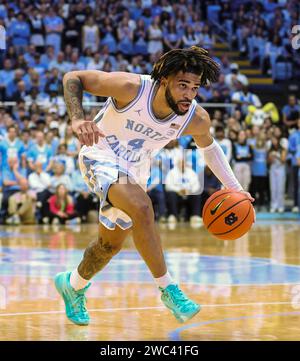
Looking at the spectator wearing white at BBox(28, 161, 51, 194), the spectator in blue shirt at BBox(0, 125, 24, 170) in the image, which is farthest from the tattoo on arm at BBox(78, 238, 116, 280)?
the spectator in blue shirt at BBox(0, 125, 24, 170)

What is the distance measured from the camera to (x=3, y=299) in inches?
328

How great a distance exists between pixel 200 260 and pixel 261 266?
1.02 metres

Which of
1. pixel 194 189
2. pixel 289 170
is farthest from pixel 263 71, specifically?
pixel 194 189

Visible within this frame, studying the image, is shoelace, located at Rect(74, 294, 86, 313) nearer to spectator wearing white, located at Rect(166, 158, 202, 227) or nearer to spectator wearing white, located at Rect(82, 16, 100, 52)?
spectator wearing white, located at Rect(166, 158, 202, 227)

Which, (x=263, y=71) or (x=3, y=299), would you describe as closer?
(x=3, y=299)

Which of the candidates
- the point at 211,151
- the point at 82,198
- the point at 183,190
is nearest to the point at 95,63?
the point at 183,190

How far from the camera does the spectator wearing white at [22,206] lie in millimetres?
17703

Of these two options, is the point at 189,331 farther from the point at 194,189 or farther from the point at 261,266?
the point at 194,189

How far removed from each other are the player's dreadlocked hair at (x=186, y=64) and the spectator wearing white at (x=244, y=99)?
47.6 feet

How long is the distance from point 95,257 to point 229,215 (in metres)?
1.13

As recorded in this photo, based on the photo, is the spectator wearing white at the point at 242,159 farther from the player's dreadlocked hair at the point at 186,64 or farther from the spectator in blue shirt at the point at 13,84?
the player's dreadlocked hair at the point at 186,64

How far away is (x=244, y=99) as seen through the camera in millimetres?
21750

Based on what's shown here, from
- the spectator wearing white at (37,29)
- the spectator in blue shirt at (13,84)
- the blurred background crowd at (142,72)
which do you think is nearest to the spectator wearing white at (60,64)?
the blurred background crowd at (142,72)
